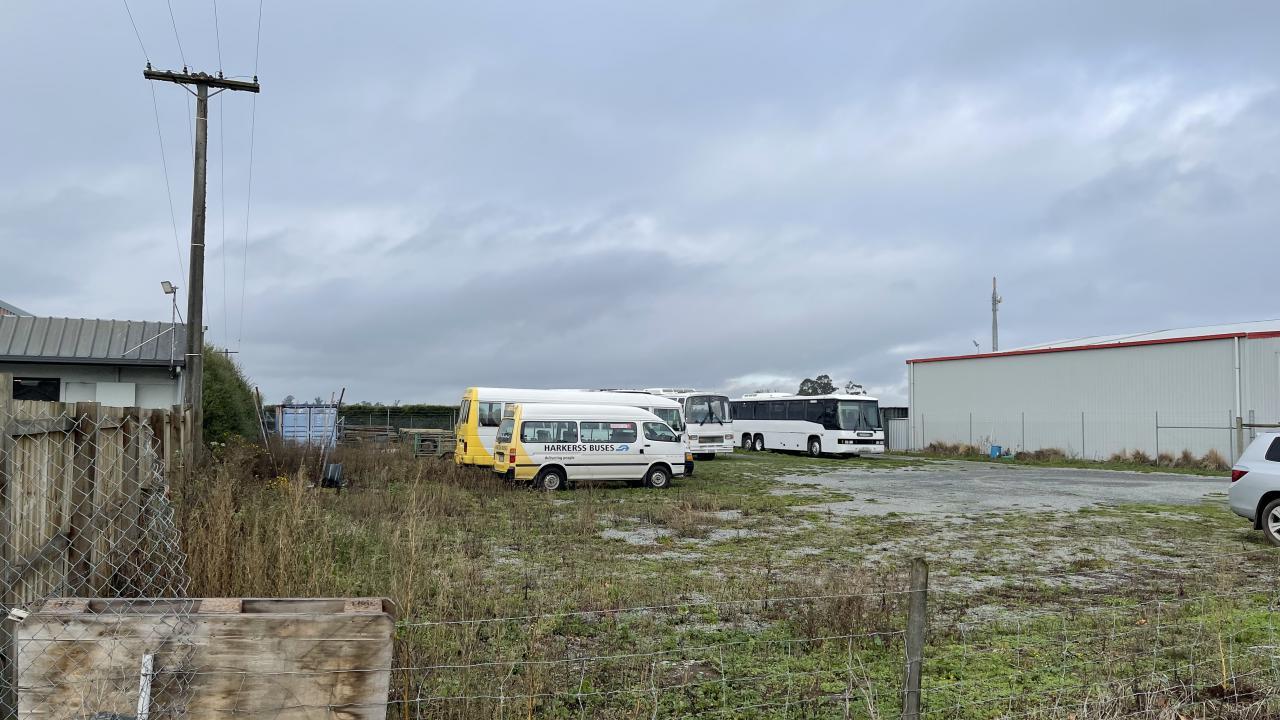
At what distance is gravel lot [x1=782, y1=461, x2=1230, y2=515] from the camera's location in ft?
60.2

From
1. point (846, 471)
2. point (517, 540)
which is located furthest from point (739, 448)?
point (517, 540)

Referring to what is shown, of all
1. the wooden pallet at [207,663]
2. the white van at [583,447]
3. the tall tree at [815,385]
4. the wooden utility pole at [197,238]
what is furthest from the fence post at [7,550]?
the tall tree at [815,385]

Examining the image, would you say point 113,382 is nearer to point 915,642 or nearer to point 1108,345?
point 915,642

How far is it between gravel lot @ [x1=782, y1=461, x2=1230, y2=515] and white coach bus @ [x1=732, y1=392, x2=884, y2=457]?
16.6 feet

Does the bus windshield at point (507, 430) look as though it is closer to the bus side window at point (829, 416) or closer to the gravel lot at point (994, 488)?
the gravel lot at point (994, 488)

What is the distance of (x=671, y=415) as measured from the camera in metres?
31.2

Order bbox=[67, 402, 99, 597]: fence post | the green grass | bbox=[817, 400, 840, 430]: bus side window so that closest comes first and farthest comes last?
bbox=[67, 402, 99, 597]: fence post
the green grass
bbox=[817, 400, 840, 430]: bus side window

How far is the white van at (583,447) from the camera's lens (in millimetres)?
21375

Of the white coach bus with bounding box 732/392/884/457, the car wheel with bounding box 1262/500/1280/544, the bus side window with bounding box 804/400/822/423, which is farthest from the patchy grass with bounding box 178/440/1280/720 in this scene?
the bus side window with bounding box 804/400/822/423

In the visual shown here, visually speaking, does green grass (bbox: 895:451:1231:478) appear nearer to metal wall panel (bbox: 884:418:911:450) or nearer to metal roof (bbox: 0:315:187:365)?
metal wall panel (bbox: 884:418:911:450)

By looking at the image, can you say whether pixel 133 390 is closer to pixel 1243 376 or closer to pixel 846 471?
pixel 846 471

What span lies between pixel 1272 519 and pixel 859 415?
25.4 m

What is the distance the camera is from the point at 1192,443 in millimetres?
35125

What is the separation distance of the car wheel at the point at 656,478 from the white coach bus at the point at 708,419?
11.7 m
